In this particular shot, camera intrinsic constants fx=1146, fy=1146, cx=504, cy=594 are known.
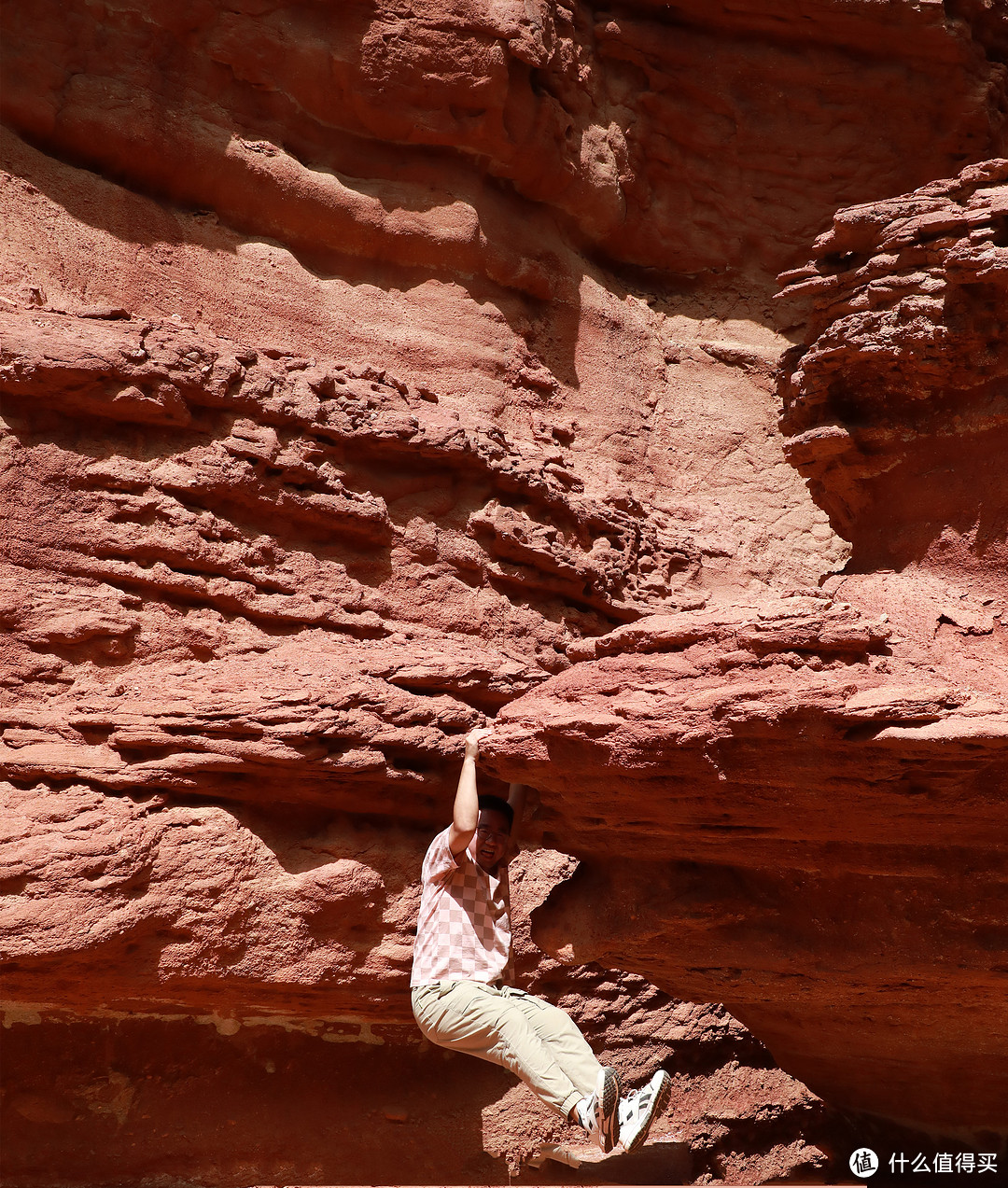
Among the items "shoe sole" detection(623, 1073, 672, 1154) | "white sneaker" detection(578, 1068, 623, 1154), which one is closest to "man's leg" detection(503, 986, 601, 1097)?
"white sneaker" detection(578, 1068, 623, 1154)

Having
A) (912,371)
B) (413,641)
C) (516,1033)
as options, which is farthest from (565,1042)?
(912,371)

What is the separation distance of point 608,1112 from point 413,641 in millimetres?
2680

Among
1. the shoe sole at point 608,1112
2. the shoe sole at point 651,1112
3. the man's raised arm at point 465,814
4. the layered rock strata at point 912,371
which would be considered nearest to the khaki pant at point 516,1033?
the shoe sole at point 608,1112

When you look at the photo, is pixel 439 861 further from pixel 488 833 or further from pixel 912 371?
pixel 912 371

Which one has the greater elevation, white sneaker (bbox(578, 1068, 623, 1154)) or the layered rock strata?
the layered rock strata

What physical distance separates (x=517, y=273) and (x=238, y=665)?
14.2 feet

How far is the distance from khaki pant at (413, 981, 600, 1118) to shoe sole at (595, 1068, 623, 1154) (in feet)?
0.42

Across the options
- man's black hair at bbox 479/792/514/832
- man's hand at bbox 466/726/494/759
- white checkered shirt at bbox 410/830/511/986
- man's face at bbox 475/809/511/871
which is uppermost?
man's hand at bbox 466/726/494/759

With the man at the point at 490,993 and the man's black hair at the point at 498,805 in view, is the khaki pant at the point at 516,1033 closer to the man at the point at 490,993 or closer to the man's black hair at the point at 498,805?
the man at the point at 490,993

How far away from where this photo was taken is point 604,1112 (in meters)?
3.89

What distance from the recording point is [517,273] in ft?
27.8

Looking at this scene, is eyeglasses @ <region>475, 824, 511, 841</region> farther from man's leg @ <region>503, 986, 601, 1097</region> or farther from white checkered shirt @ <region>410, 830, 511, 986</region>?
man's leg @ <region>503, 986, 601, 1097</region>

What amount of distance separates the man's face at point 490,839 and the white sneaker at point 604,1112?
3.30ft

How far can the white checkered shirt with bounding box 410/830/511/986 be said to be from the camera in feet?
14.7
